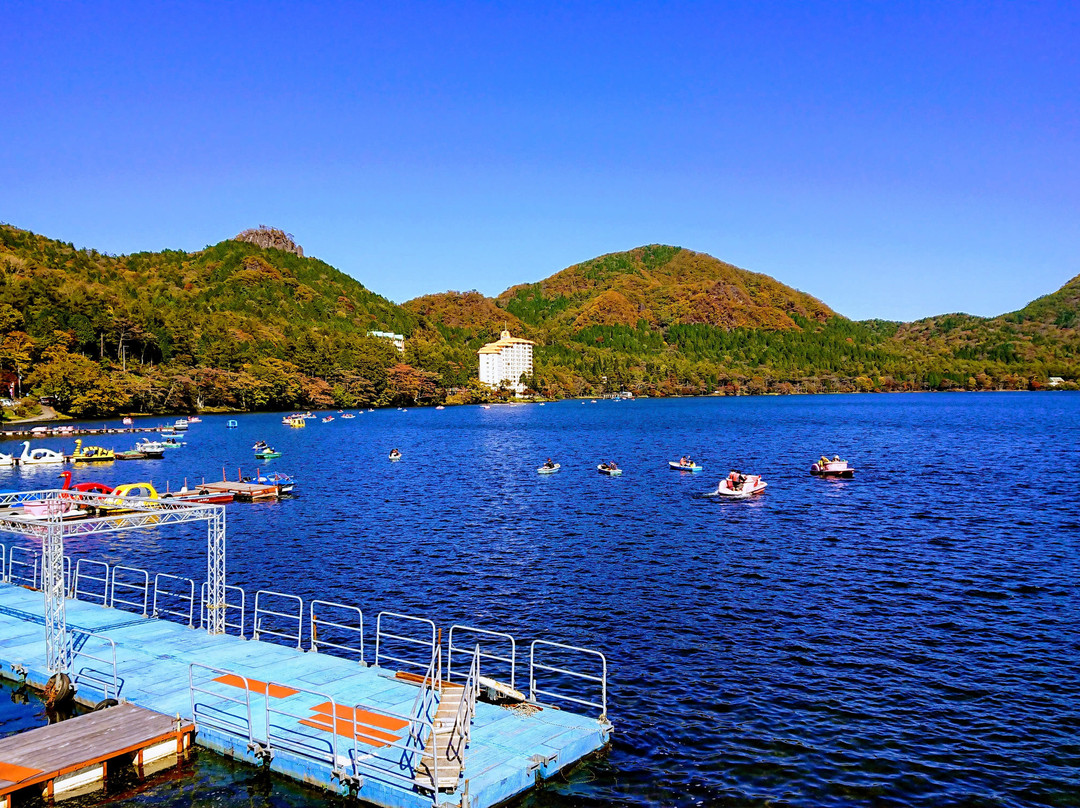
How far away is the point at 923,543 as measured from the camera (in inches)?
1934

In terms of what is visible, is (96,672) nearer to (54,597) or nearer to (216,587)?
(54,597)

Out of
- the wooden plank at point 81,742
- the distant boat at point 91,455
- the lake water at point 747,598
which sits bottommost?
the lake water at point 747,598

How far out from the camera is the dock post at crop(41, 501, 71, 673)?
22.6 m

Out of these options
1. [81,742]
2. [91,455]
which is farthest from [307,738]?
[91,455]

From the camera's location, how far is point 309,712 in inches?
820

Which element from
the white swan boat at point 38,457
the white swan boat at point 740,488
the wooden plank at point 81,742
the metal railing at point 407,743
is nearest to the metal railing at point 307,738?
the metal railing at point 407,743

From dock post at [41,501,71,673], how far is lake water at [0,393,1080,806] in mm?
1778

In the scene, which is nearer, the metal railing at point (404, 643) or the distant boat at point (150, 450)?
the metal railing at point (404, 643)

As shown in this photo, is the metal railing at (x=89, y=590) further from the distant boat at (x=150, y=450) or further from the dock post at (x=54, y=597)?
the distant boat at (x=150, y=450)

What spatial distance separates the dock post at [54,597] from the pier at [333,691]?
6cm

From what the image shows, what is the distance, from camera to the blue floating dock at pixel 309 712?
17.5 m

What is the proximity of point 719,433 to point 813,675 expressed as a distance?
12888 centimetres

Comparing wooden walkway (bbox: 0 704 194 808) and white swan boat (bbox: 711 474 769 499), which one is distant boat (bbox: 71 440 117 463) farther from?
wooden walkway (bbox: 0 704 194 808)

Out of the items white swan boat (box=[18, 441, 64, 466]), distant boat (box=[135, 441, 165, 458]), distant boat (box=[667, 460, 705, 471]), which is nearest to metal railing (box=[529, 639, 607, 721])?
distant boat (box=[667, 460, 705, 471])
